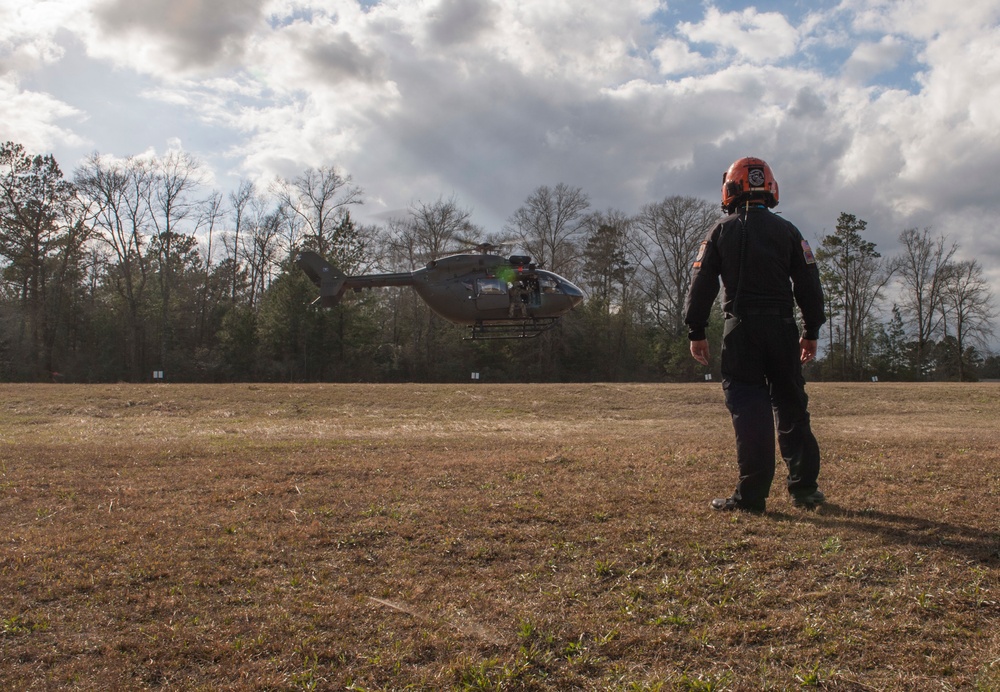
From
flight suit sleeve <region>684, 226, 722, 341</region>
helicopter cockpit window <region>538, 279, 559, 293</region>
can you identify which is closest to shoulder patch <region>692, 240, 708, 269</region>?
flight suit sleeve <region>684, 226, 722, 341</region>

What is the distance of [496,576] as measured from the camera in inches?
141

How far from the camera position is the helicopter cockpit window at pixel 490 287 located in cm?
1480

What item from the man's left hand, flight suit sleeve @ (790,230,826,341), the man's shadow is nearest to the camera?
the man's shadow

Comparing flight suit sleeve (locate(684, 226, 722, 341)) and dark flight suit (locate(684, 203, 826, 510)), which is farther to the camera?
flight suit sleeve (locate(684, 226, 722, 341))

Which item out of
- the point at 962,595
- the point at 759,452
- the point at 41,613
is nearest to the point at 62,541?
the point at 41,613

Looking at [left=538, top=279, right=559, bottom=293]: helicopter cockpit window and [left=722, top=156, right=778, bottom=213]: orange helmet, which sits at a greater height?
[left=538, top=279, right=559, bottom=293]: helicopter cockpit window

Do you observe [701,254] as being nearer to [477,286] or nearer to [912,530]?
[912,530]

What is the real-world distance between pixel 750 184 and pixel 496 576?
11.1 feet

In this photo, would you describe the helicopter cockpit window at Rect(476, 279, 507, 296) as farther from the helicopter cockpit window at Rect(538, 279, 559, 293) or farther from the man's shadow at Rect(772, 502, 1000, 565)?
the man's shadow at Rect(772, 502, 1000, 565)

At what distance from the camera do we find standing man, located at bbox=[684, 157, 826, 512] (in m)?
4.72

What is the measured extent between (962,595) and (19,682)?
415 centimetres

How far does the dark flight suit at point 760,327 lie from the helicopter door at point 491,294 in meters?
9.99

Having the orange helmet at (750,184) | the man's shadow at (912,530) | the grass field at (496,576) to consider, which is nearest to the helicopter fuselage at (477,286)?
the grass field at (496,576)

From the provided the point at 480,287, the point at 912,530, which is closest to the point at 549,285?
the point at 480,287
